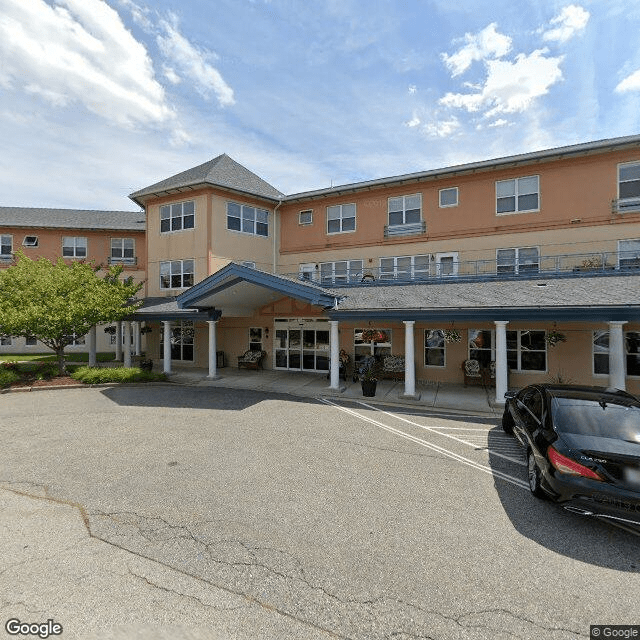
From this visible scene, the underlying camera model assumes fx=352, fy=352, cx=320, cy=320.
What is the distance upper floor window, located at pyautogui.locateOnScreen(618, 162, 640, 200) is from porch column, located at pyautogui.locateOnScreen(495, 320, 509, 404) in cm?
940

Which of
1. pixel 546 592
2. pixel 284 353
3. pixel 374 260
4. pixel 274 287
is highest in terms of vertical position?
pixel 374 260

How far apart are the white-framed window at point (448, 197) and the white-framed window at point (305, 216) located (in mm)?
7589

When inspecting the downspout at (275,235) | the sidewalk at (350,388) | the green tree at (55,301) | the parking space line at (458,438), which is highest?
the downspout at (275,235)

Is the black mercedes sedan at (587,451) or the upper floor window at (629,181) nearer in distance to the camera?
the black mercedes sedan at (587,451)

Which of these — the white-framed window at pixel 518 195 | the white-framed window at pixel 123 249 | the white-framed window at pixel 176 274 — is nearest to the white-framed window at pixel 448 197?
the white-framed window at pixel 518 195

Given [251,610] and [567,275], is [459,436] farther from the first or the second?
[567,275]

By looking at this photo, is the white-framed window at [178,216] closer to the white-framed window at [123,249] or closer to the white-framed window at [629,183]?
the white-framed window at [123,249]

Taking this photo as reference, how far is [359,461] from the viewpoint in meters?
7.73

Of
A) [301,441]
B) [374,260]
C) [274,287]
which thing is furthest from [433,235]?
[301,441]

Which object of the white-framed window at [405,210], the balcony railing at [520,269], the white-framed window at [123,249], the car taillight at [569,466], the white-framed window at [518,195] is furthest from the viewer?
the white-framed window at [123,249]

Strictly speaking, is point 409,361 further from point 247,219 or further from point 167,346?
point 247,219

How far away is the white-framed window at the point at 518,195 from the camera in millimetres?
16875

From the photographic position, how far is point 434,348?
1716cm

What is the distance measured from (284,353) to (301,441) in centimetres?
1179
